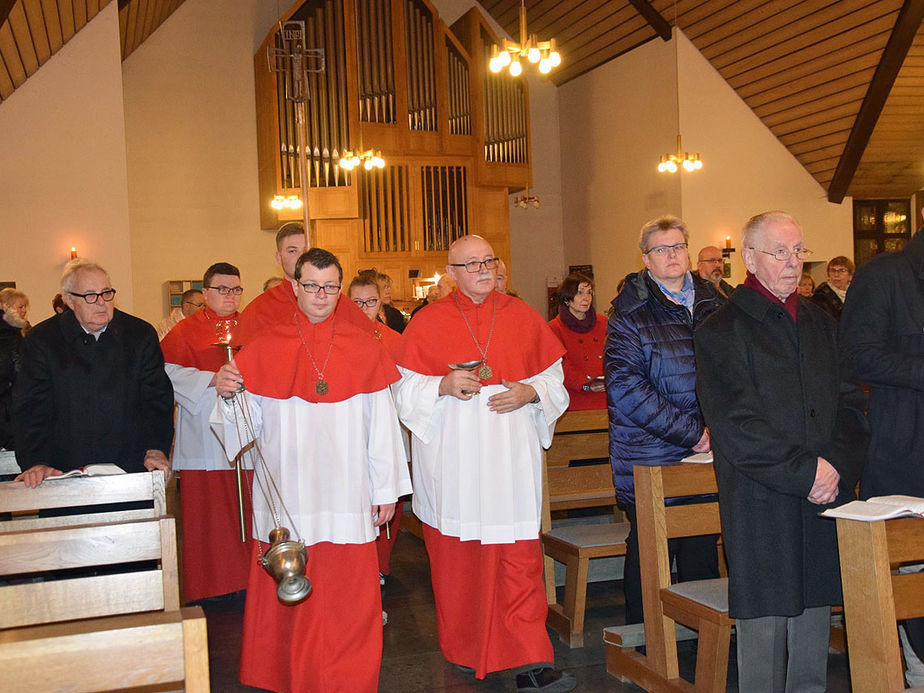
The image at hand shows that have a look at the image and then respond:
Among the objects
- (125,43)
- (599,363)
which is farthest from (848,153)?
(125,43)

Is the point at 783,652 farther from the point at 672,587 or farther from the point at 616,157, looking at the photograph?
the point at 616,157

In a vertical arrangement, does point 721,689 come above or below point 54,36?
below

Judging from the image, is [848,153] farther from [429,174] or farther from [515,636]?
[515,636]

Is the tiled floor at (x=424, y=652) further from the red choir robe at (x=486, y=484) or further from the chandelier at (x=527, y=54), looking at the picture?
the chandelier at (x=527, y=54)

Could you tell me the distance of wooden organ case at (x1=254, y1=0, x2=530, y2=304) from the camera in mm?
14094

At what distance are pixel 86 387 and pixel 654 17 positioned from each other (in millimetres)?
12113

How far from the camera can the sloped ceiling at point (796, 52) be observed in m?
11.0

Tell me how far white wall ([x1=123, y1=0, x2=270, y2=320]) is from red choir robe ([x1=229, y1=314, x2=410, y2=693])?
1157 centimetres

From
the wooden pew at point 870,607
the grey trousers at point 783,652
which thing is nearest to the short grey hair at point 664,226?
the grey trousers at point 783,652

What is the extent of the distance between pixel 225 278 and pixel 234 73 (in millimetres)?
10985

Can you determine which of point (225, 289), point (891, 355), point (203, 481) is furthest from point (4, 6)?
point (891, 355)

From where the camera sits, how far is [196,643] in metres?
1.68

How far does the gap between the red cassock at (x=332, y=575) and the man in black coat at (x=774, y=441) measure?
1344 millimetres

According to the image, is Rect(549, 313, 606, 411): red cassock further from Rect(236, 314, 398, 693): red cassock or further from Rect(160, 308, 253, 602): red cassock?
Rect(236, 314, 398, 693): red cassock
